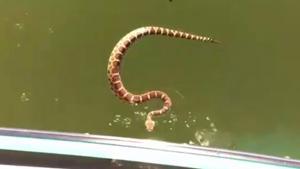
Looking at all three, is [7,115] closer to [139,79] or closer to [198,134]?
[139,79]

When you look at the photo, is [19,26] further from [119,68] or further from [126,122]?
[126,122]

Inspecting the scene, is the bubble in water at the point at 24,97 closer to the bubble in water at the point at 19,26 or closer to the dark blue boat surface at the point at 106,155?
the bubble in water at the point at 19,26

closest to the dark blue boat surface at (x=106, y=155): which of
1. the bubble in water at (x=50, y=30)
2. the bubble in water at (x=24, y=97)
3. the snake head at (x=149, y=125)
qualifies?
the snake head at (x=149, y=125)

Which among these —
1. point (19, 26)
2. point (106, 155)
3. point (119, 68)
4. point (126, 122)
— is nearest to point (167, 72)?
point (119, 68)

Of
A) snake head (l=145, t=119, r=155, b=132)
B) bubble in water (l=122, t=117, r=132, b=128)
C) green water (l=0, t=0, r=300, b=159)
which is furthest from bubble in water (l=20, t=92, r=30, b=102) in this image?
snake head (l=145, t=119, r=155, b=132)

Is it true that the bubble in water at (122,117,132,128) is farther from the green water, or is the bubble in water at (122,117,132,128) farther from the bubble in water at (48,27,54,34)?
the bubble in water at (48,27,54,34)
